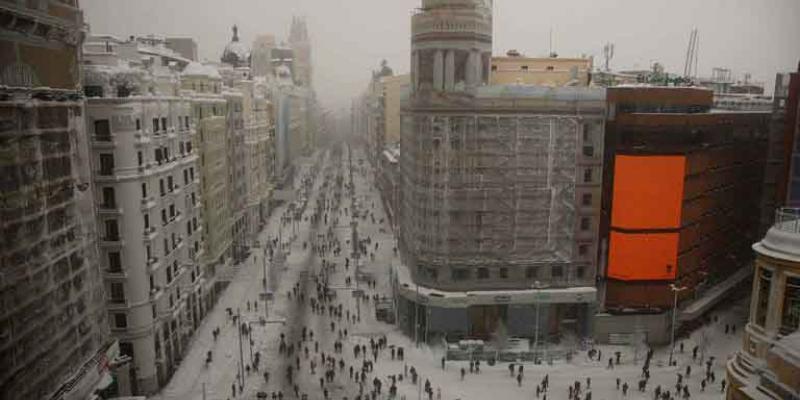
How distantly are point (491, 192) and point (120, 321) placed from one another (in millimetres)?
29234

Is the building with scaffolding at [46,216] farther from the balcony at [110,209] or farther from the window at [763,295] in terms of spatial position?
the window at [763,295]

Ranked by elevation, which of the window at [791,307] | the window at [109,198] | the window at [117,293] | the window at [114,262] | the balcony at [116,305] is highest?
the window at [791,307]

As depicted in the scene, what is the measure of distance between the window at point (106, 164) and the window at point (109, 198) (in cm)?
104

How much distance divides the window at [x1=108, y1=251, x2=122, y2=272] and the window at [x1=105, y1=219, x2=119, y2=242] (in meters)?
0.93

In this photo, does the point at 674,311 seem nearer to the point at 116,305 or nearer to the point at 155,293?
the point at 155,293

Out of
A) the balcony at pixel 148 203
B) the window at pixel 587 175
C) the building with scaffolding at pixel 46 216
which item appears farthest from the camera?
the window at pixel 587 175

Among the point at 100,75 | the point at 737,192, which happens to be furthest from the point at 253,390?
the point at 737,192

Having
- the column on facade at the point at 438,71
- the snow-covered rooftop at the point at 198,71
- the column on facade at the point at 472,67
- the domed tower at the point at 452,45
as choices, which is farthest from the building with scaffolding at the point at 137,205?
the column on facade at the point at 472,67

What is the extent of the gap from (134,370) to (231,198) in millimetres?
34750

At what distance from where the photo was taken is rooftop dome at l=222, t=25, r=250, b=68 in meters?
110

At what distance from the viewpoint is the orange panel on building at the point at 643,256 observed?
5234cm

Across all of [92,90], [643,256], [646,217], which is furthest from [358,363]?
[92,90]

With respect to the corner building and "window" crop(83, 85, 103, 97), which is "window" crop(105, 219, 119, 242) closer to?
"window" crop(83, 85, 103, 97)

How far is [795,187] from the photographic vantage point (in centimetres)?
5322
